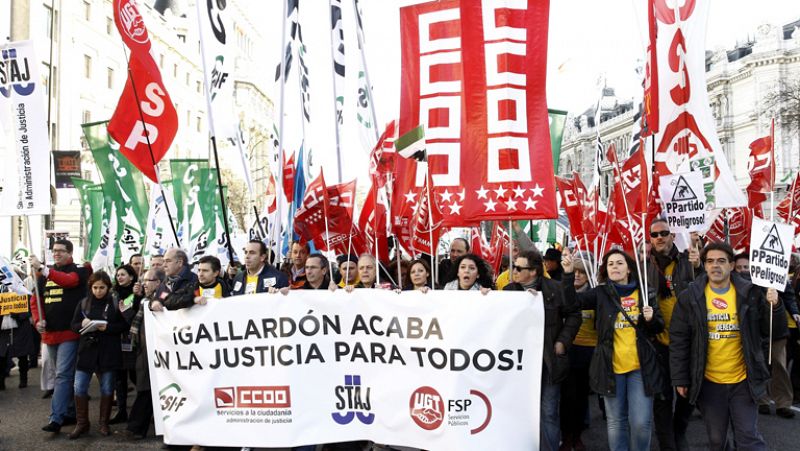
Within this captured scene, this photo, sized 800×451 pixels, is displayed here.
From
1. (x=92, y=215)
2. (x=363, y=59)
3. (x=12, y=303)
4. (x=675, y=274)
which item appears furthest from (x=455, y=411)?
(x=92, y=215)

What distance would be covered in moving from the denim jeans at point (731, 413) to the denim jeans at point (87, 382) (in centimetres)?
567

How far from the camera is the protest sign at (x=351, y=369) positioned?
5.51 m

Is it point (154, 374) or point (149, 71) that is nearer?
point (154, 374)

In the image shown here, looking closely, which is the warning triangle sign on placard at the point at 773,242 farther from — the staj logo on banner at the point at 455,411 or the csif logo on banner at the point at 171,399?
the csif logo on banner at the point at 171,399

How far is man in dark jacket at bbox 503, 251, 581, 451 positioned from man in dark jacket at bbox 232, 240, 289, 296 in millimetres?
2220

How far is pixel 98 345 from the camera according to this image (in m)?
7.63

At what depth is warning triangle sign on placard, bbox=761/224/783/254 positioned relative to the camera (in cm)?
557

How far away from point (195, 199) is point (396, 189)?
8.96 m

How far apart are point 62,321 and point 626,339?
5.93m

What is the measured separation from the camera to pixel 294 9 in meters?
9.76

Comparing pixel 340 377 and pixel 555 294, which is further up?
pixel 555 294

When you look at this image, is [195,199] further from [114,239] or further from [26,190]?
[26,190]

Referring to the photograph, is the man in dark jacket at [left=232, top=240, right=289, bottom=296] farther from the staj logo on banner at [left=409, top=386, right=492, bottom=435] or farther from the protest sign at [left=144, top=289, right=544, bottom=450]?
the staj logo on banner at [left=409, top=386, right=492, bottom=435]

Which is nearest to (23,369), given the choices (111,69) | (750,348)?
(750,348)
